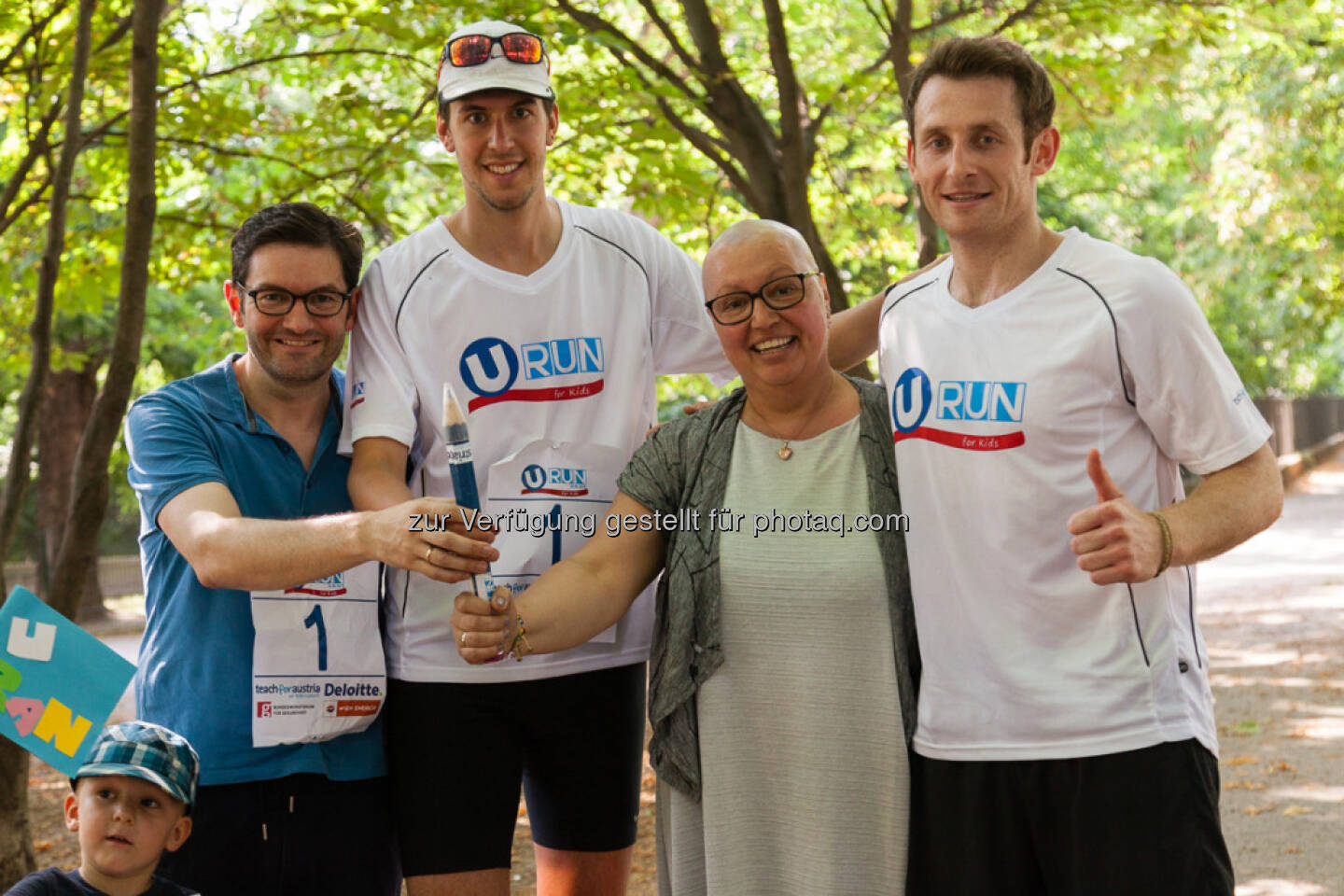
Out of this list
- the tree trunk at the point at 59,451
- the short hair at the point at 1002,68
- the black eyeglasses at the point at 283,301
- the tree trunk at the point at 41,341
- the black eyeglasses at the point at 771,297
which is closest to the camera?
the short hair at the point at 1002,68

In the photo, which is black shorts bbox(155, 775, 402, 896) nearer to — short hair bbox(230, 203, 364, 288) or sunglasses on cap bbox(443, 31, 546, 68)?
short hair bbox(230, 203, 364, 288)

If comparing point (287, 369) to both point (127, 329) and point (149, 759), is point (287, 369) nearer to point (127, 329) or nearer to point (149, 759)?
point (149, 759)

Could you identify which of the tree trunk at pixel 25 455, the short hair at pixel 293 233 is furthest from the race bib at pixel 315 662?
the tree trunk at pixel 25 455

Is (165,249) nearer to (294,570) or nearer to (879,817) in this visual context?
(294,570)

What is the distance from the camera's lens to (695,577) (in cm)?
296

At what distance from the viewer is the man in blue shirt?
3074mm

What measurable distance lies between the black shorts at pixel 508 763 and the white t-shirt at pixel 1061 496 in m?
0.97

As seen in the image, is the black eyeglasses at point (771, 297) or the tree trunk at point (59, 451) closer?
the black eyeglasses at point (771, 297)

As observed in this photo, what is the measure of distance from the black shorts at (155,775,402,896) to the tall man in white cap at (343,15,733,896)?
101 millimetres

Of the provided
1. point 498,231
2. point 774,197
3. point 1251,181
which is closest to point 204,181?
point 774,197

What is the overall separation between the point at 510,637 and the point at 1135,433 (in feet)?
4.59

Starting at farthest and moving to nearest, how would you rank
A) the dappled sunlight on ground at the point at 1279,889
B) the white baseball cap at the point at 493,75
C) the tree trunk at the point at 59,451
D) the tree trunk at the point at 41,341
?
the tree trunk at the point at 59,451, the dappled sunlight on ground at the point at 1279,889, the tree trunk at the point at 41,341, the white baseball cap at the point at 493,75

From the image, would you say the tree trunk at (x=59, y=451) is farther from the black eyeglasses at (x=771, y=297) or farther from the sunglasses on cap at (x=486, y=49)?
the black eyeglasses at (x=771, y=297)

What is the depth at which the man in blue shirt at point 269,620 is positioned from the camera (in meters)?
3.07
